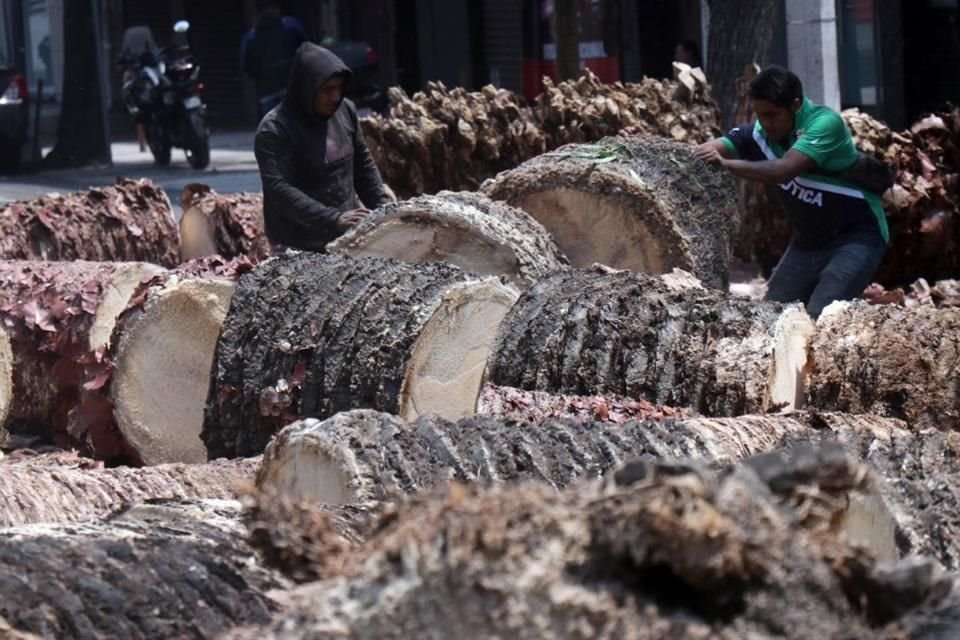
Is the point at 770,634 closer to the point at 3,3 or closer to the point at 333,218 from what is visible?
the point at 333,218

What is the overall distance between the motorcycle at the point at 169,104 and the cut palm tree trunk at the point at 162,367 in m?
12.3

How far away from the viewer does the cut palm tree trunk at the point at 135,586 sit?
7.51ft

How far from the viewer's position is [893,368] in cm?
428

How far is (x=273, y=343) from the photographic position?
493cm

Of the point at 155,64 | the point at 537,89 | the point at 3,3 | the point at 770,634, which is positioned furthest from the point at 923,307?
the point at 3,3

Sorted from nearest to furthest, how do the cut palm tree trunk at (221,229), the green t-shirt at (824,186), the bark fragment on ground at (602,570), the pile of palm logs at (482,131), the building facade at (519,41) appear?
the bark fragment on ground at (602,570) < the green t-shirt at (824,186) < the cut palm tree trunk at (221,229) < the pile of palm logs at (482,131) < the building facade at (519,41)

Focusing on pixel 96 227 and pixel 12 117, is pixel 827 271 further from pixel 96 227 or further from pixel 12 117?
pixel 12 117

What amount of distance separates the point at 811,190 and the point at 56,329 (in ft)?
8.80

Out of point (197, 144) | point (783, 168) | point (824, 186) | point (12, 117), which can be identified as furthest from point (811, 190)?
point (12, 117)

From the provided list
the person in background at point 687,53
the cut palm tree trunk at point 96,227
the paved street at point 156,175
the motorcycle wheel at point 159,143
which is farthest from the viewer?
the motorcycle wheel at point 159,143

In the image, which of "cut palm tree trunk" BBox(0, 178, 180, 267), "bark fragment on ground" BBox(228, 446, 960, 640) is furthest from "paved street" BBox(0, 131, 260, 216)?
"bark fragment on ground" BBox(228, 446, 960, 640)

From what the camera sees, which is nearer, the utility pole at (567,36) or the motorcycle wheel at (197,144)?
the utility pole at (567,36)

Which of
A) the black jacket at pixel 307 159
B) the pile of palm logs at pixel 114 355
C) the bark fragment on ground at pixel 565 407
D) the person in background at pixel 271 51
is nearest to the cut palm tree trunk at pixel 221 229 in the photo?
the black jacket at pixel 307 159

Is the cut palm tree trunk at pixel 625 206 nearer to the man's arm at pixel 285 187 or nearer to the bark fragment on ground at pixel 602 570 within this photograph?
the man's arm at pixel 285 187
